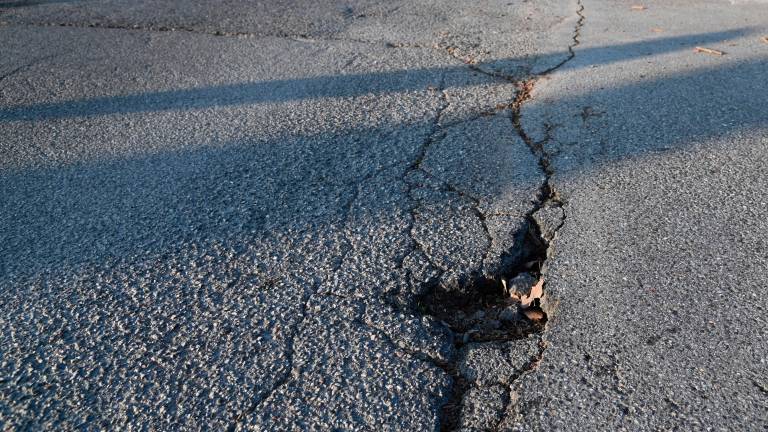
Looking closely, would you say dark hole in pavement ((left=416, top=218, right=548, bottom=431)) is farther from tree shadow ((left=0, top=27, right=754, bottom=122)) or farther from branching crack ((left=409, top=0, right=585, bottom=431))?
tree shadow ((left=0, top=27, right=754, bottom=122))

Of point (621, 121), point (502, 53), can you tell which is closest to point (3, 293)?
point (621, 121)

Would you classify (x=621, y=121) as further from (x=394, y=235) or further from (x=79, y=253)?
(x=79, y=253)

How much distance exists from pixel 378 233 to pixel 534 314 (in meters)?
0.75

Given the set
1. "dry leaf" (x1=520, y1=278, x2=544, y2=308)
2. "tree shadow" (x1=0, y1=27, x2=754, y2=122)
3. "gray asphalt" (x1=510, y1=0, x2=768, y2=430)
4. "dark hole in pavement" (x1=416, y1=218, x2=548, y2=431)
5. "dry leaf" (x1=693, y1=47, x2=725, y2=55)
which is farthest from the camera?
"dry leaf" (x1=693, y1=47, x2=725, y2=55)

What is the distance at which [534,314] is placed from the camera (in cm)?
259

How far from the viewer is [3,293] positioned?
2619 mm

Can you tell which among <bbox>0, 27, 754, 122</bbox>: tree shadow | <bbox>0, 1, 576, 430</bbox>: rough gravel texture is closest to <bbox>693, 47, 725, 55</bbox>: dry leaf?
<bbox>0, 27, 754, 122</bbox>: tree shadow

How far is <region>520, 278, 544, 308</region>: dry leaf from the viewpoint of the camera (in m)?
2.66

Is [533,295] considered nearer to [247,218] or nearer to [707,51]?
[247,218]

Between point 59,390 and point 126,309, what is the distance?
415mm

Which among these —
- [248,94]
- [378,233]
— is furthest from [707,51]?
[378,233]

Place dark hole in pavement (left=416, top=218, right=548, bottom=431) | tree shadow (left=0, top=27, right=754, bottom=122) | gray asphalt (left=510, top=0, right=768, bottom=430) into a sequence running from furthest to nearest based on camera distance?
tree shadow (left=0, top=27, right=754, bottom=122), dark hole in pavement (left=416, top=218, right=548, bottom=431), gray asphalt (left=510, top=0, right=768, bottom=430)

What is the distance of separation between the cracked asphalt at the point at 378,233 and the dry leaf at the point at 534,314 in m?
0.08

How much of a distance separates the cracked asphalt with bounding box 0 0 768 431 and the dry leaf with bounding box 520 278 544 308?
5 centimetres
